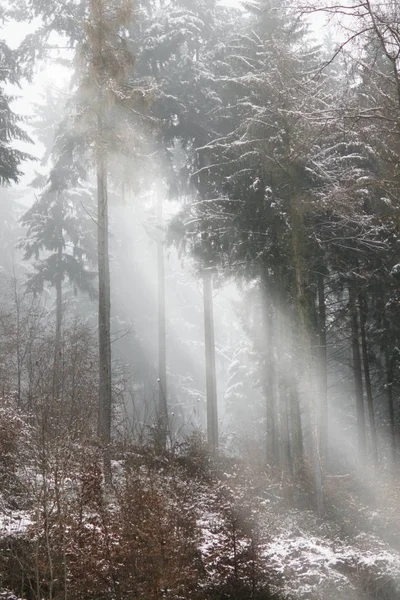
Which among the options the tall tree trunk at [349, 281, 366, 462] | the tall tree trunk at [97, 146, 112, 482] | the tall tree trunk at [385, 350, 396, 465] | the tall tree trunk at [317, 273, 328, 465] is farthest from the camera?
the tall tree trunk at [385, 350, 396, 465]

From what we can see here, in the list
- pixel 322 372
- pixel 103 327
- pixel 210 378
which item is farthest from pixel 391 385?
pixel 103 327

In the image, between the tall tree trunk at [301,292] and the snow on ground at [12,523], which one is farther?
the tall tree trunk at [301,292]

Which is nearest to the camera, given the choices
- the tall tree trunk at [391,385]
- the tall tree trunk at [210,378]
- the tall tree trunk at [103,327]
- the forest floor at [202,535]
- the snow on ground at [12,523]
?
the forest floor at [202,535]

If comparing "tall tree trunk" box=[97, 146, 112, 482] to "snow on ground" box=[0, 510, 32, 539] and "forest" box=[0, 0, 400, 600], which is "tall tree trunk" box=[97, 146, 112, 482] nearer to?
"forest" box=[0, 0, 400, 600]

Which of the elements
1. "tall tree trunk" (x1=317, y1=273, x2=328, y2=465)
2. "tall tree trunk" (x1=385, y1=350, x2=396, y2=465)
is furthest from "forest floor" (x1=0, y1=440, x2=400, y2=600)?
"tall tree trunk" (x1=385, y1=350, x2=396, y2=465)

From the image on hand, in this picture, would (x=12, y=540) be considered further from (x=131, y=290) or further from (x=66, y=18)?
(x=131, y=290)

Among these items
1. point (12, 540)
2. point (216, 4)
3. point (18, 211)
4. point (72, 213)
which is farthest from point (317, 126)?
point (18, 211)

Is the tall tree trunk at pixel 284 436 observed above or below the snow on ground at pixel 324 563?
above

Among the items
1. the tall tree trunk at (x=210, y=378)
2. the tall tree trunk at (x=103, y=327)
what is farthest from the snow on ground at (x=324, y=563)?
the tall tree trunk at (x=210, y=378)

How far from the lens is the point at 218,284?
18344 mm

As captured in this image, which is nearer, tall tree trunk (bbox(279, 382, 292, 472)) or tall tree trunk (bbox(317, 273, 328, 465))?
tall tree trunk (bbox(279, 382, 292, 472))

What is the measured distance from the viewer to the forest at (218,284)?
7344mm

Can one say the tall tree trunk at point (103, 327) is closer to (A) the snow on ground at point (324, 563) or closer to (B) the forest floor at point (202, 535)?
(B) the forest floor at point (202, 535)

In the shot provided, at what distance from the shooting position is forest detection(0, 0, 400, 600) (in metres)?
7.34
